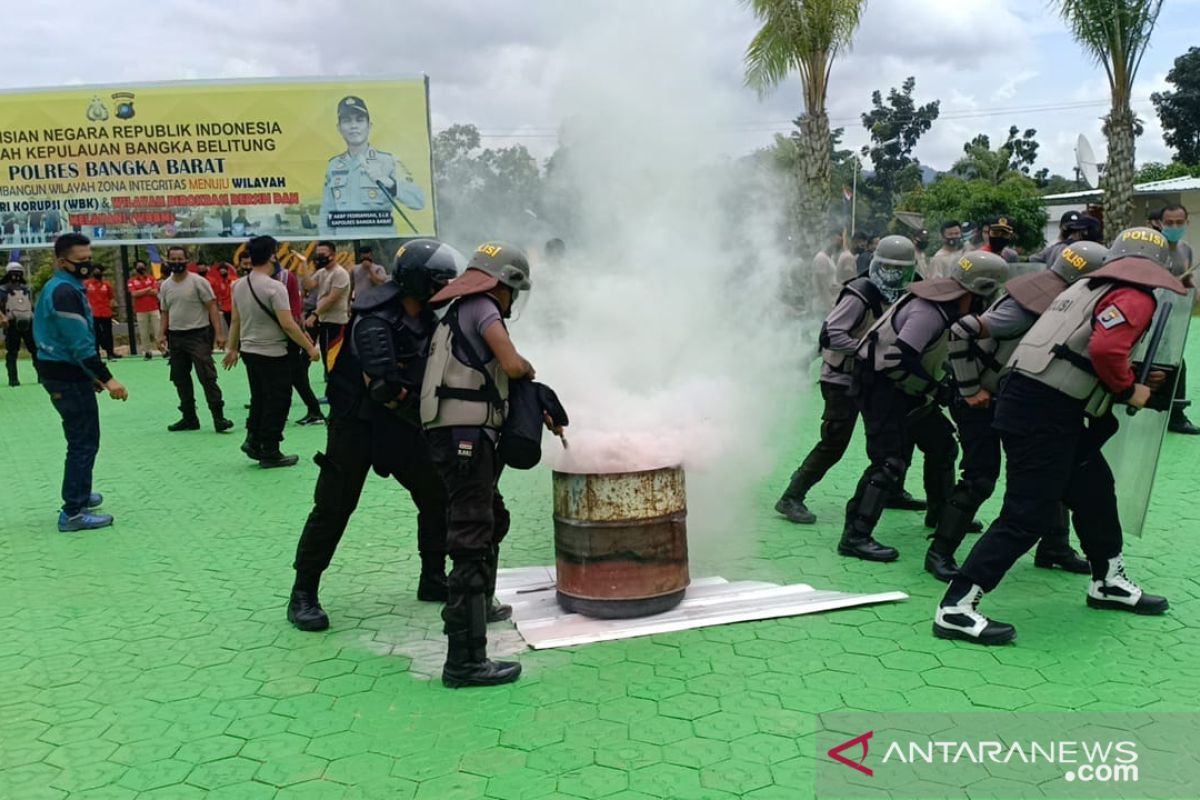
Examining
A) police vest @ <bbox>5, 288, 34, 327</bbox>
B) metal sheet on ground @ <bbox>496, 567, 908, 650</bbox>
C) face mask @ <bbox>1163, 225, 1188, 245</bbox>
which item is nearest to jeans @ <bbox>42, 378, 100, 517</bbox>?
metal sheet on ground @ <bbox>496, 567, 908, 650</bbox>

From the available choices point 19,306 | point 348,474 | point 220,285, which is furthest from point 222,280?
point 348,474

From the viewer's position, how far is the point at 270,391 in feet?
28.4

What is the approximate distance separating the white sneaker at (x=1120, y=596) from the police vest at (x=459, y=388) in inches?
126

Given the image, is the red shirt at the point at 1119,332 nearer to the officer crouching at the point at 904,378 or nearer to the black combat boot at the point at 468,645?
the officer crouching at the point at 904,378

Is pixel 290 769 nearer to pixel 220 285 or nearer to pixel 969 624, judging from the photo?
pixel 969 624

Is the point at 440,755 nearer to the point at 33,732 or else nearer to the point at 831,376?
the point at 33,732

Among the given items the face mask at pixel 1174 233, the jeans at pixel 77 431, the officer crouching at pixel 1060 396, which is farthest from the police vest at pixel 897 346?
the jeans at pixel 77 431

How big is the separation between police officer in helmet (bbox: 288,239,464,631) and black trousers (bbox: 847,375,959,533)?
259 centimetres

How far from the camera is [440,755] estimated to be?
11.7ft

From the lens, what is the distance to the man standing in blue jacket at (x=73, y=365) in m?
6.53

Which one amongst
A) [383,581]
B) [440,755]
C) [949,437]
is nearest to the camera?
[440,755]

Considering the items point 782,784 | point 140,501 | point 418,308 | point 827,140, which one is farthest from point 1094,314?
point 827,140

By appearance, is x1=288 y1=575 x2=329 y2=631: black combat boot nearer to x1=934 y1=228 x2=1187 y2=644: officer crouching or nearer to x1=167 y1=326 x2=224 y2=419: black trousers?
x1=934 y1=228 x2=1187 y2=644: officer crouching

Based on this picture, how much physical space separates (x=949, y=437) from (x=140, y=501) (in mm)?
6308
